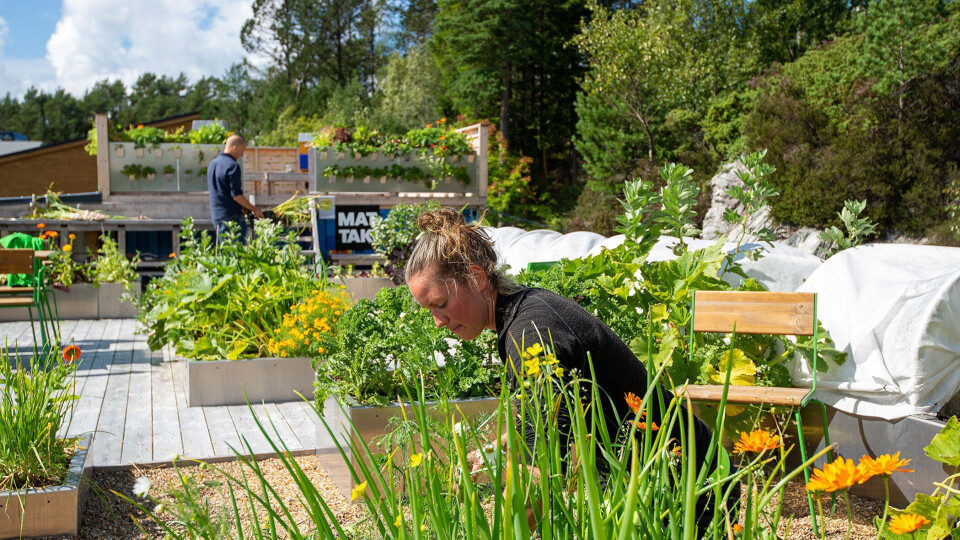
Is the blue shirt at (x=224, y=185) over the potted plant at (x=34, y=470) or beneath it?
over

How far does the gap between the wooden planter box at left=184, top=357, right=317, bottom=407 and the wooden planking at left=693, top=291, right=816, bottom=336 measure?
2.39 m

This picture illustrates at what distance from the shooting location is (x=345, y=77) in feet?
118

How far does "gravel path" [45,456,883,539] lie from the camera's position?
102 inches

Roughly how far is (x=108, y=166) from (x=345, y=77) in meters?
25.8

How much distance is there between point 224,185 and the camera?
686 cm

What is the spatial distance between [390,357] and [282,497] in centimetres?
75

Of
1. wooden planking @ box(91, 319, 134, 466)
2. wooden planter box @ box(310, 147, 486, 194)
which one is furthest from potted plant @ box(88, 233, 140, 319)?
wooden planter box @ box(310, 147, 486, 194)

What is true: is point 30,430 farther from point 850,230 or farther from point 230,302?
point 850,230

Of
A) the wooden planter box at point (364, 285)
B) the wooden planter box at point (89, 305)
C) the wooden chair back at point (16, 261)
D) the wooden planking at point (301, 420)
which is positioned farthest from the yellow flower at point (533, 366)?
the wooden planter box at point (89, 305)

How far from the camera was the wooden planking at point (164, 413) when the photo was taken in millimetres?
3500

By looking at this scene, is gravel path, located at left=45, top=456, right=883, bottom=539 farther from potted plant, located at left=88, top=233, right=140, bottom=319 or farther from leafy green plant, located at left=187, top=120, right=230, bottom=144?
leafy green plant, located at left=187, top=120, right=230, bottom=144

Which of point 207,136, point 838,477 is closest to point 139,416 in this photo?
point 838,477

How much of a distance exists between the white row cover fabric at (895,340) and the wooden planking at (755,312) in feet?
1.05

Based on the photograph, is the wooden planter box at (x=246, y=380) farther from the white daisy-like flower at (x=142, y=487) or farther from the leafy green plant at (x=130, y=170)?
the leafy green plant at (x=130, y=170)
